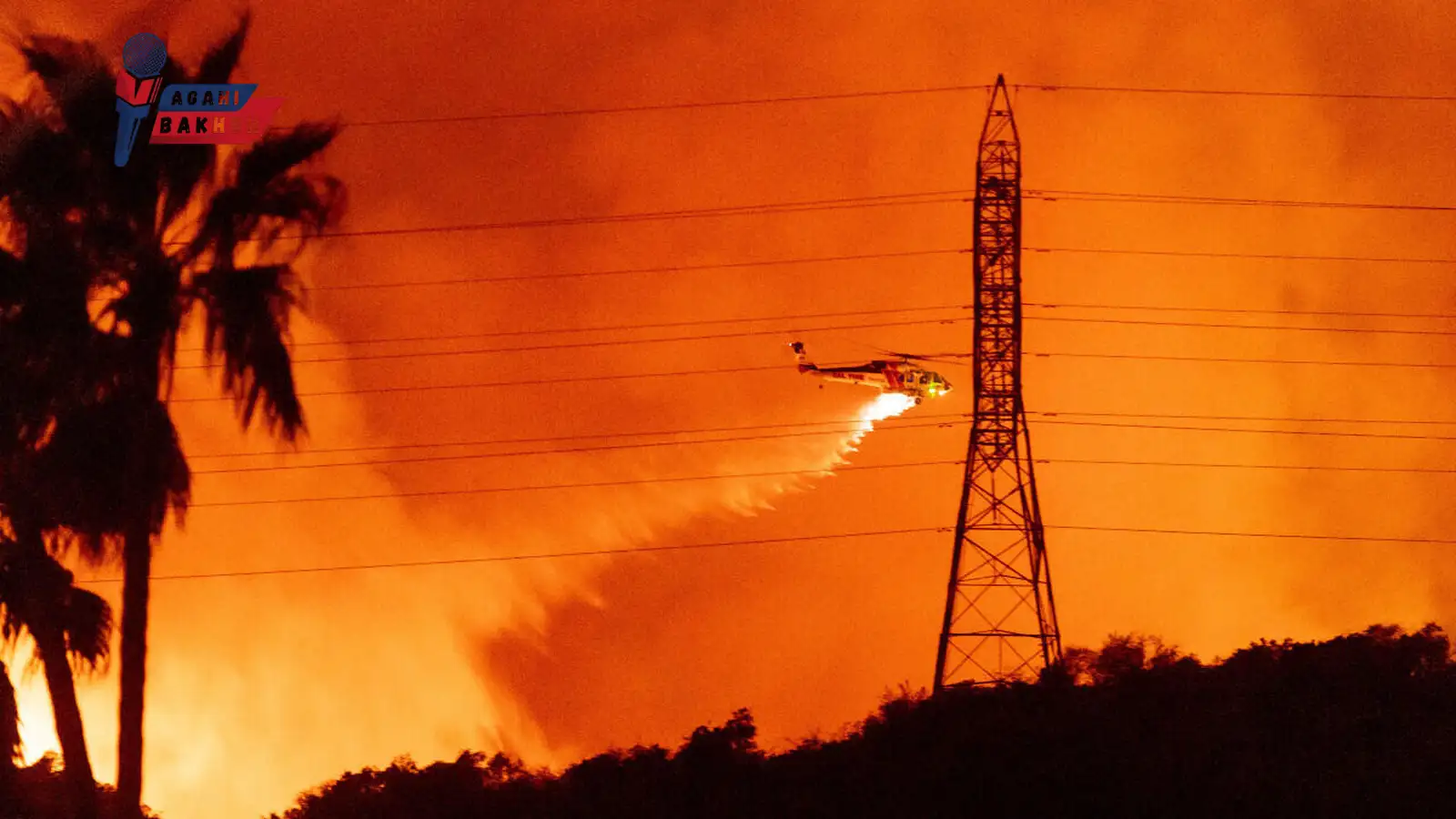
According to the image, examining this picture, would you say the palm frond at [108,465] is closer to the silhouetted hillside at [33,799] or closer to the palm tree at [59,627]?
the palm tree at [59,627]

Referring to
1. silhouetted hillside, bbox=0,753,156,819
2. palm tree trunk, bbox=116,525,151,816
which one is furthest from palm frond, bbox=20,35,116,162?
silhouetted hillside, bbox=0,753,156,819

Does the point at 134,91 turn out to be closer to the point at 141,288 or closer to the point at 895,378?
the point at 141,288

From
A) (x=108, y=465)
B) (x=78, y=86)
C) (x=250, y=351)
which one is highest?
(x=78, y=86)

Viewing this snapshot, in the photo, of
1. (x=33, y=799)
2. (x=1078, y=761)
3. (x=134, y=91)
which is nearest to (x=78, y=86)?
(x=134, y=91)

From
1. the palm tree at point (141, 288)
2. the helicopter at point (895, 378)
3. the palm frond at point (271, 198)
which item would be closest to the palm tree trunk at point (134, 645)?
the palm tree at point (141, 288)

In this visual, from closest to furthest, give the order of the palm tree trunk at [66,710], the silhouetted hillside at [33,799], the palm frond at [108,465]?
the palm frond at [108,465]
the palm tree trunk at [66,710]
the silhouetted hillside at [33,799]

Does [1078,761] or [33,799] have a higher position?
[1078,761]
